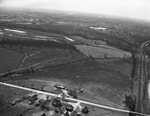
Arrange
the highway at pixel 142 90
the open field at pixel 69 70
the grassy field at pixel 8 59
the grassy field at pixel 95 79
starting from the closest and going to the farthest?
the highway at pixel 142 90
the open field at pixel 69 70
the grassy field at pixel 95 79
the grassy field at pixel 8 59

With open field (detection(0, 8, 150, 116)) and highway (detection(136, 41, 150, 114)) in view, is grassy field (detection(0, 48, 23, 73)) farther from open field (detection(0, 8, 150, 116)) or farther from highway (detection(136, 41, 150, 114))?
highway (detection(136, 41, 150, 114))

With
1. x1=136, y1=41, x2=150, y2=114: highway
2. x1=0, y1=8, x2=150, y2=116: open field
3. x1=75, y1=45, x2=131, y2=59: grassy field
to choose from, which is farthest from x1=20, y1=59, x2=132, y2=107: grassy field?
x1=75, y1=45, x2=131, y2=59: grassy field

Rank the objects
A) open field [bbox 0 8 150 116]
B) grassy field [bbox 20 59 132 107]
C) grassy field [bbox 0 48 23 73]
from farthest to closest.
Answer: grassy field [bbox 0 48 23 73], grassy field [bbox 20 59 132 107], open field [bbox 0 8 150 116]

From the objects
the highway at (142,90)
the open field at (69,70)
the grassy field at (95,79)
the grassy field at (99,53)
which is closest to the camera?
the highway at (142,90)

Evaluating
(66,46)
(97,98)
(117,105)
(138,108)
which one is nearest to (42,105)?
(97,98)

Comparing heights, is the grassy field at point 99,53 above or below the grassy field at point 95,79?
above

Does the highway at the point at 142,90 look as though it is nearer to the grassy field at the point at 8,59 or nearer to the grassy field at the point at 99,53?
the grassy field at the point at 99,53

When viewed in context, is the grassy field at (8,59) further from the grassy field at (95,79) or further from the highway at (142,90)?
the highway at (142,90)

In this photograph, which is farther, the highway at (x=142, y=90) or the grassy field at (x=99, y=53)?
the grassy field at (x=99, y=53)

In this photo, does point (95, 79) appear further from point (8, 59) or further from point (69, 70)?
point (8, 59)

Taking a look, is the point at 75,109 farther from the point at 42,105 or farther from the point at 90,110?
the point at 42,105

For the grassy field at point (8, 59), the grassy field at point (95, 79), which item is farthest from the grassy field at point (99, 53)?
the grassy field at point (8, 59)
